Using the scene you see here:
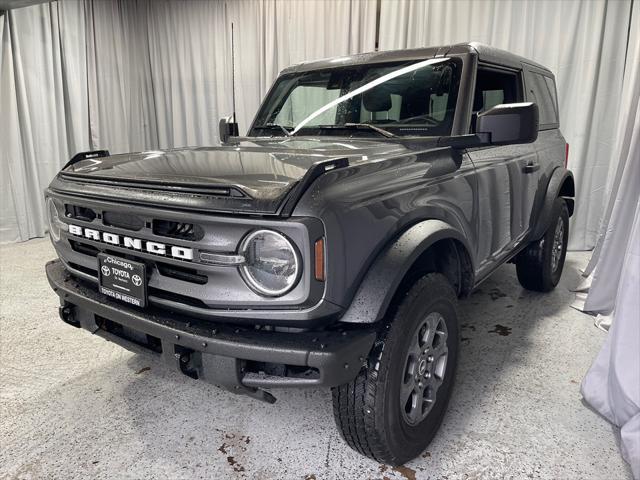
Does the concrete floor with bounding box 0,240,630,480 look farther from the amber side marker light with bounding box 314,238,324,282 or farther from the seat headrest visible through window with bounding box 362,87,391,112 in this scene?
the seat headrest visible through window with bounding box 362,87,391,112

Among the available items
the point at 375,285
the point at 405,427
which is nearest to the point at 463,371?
the point at 405,427

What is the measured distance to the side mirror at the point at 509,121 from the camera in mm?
1775

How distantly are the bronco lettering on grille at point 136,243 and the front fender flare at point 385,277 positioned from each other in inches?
20.0

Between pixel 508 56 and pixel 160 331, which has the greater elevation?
pixel 508 56

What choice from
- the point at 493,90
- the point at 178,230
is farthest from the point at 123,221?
the point at 493,90

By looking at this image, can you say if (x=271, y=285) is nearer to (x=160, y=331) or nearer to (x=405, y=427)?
(x=160, y=331)

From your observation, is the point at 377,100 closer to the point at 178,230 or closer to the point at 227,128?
the point at 227,128

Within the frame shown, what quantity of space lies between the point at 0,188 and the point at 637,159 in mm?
5704

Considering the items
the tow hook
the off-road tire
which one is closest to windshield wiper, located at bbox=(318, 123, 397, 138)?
the tow hook

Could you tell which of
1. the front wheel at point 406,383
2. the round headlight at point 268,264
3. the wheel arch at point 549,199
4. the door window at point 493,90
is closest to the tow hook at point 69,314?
the round headlight at point 268,264

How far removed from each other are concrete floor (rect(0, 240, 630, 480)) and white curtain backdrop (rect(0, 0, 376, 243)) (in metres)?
3.14

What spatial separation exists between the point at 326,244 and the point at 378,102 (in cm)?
119

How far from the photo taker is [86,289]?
1.73 meters

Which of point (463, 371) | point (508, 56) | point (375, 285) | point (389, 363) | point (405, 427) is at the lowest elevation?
point (463, 371)
